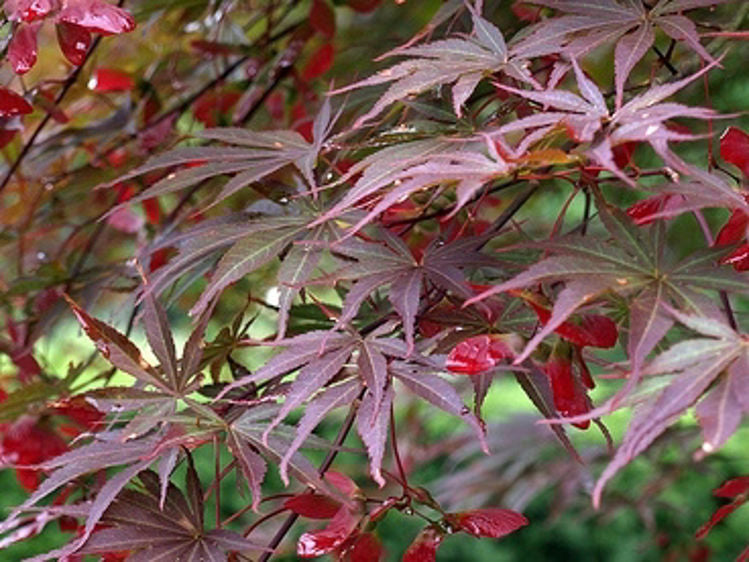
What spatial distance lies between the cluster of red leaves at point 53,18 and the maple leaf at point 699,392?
412 millimetres

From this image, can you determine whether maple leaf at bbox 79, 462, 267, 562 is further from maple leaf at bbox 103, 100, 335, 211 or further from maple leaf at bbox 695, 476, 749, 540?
maple leaf at bbox 695, 476, 749, 540

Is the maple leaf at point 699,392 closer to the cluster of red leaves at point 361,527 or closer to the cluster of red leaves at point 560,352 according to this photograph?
the cluster of red leaves at point 560,352

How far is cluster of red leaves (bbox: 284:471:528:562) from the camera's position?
2.34 feet

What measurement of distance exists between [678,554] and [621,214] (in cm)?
191

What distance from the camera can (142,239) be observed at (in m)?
1.28

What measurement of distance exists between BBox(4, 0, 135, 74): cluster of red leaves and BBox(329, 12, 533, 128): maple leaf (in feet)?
0.54

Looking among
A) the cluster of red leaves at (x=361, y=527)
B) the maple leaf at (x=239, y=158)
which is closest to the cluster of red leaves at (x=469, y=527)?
the cluster of red leaves at (x=361, y=527)

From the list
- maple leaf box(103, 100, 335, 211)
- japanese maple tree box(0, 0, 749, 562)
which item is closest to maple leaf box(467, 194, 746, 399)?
japanese maple tree box(0, 0, 749, 562)

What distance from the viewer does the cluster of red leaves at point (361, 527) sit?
0.71m

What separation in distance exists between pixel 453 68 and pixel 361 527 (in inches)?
11.7

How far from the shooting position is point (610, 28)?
71cm

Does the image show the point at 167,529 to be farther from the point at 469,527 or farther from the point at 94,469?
the point at 469,527

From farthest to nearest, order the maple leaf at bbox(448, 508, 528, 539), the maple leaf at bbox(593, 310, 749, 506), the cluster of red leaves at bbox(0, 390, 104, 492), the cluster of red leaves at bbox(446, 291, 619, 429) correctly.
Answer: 1. the cluster of red leaves at bbox(0, 390, 104, 492)
2. the maple leaf at bbox(448, 508, 528, 539)
3. the cluster of red leaves at bbox(446, 291, 619, 429)
4. the maple leaf at bbox(593, 310, 749, 506)

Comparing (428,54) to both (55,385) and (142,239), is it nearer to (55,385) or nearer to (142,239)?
(55,385)
